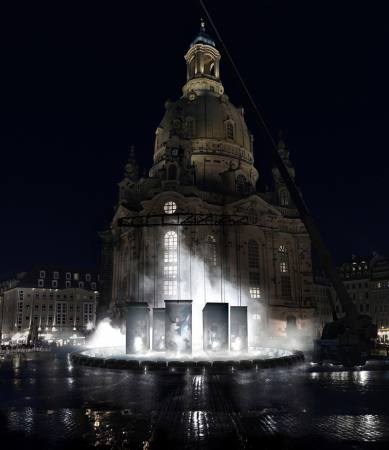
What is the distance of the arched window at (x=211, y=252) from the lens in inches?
2569

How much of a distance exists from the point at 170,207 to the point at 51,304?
54314 millimetres

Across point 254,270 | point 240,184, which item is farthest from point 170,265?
point 240,184

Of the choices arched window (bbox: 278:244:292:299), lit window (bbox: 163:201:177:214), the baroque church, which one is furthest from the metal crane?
arched window (bbox: 278:244:292:299)

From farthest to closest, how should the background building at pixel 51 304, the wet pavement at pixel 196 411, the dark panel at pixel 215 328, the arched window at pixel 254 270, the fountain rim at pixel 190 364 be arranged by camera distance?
the background building at pixel 51 304
the arched window at pixel 254 270
the dark panel at pixel 215 328
the fountain rim at pixel 190 364
the wet pavement at pixel 196 411

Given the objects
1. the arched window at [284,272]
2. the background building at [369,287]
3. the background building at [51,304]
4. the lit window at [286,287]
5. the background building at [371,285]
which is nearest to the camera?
the lit window at [286,287]

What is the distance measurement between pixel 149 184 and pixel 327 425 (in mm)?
A: 62251

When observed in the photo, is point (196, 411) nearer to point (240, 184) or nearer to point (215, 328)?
point (215, 328)

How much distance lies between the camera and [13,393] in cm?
2223

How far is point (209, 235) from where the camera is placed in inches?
2625

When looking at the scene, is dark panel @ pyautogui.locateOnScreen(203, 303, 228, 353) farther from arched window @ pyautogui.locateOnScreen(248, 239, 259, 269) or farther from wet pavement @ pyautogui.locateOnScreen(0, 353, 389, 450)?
arched window @ pyautogui.locateOnScreen(248, 239, 259, 269)

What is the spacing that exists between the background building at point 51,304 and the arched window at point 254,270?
2015 inches

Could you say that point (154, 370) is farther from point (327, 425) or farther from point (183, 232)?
point (183, 232)

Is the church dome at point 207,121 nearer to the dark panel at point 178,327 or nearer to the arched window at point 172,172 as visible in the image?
the arched window at point 172,172

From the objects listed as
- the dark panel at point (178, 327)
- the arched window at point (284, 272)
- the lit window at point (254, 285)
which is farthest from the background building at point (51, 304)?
the dark panel at point (178, 327)
